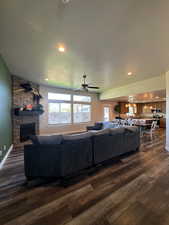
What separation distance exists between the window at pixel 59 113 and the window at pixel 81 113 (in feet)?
1.60

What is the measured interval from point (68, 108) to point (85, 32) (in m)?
5.65

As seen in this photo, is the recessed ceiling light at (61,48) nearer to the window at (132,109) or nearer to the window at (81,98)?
the window at (81,98)

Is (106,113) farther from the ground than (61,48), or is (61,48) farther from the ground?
(61,48)

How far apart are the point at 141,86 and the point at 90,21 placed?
493cm

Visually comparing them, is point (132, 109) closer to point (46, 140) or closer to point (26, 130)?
point (26, 130)

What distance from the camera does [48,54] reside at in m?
2.92

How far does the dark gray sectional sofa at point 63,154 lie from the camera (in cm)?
219

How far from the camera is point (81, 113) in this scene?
8141mm

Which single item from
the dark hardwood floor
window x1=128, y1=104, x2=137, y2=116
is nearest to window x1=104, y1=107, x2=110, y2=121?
window x1=128, y1=104, x2=137, y2=116

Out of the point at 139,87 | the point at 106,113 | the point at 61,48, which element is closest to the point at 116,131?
the point at 61,48

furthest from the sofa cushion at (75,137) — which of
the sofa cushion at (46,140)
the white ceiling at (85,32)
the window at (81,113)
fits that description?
the window at (81,113)

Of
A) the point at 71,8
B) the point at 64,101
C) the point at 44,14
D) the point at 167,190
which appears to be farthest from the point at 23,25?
the point at 64,101

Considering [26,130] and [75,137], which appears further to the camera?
[26,130]

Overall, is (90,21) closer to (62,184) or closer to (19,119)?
(62,184)
